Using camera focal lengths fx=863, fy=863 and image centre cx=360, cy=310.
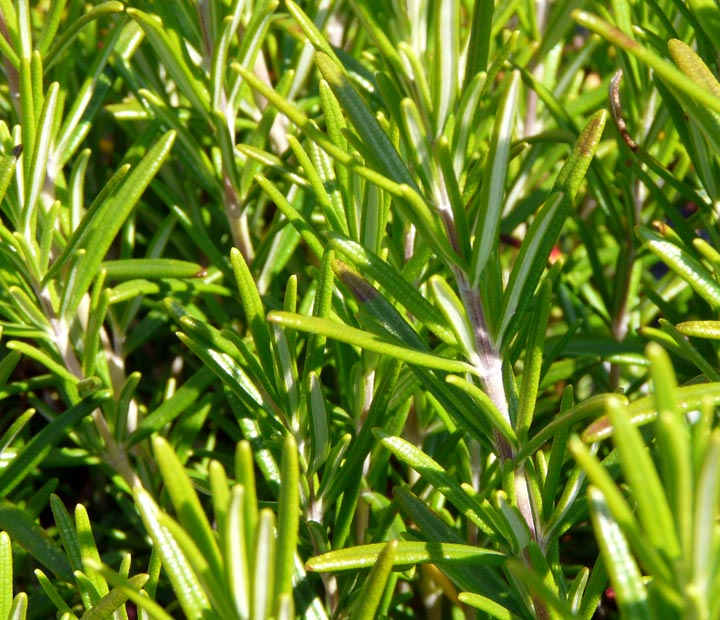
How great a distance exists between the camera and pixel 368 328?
833 millimetres

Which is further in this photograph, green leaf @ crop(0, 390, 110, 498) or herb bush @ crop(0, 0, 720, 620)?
green leaf @ crop(0, 390, 110, 498)

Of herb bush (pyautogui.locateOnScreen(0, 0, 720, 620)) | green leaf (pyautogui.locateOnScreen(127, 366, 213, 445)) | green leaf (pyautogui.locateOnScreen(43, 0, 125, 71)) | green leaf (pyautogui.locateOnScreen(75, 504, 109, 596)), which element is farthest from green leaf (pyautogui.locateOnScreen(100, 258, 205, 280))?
green leaf (pyautogui.locateOnScreen(75, 504, 109, 596))

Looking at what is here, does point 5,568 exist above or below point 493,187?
below

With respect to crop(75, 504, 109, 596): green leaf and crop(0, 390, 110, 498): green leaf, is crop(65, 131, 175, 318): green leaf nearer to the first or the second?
crop(0, 390, 110, 498): green leaf

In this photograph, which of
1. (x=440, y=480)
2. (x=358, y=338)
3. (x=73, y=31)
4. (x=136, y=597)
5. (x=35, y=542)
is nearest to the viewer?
(x=136, y=597)

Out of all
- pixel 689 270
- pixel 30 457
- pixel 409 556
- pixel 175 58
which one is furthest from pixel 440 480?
pixel 175 58

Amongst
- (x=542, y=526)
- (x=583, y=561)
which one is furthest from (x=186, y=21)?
(x=583, y=561)

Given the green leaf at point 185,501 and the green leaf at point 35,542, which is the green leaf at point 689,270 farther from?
the green leaf at point 35,542

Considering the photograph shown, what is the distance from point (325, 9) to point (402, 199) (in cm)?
74

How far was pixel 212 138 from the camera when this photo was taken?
1385 millimetres

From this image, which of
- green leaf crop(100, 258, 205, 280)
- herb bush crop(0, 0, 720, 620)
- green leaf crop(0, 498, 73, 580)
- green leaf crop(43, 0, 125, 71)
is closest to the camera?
herb bush crop(0, 0, 720, 620)

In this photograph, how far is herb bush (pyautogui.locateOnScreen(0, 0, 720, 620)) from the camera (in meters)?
0.62

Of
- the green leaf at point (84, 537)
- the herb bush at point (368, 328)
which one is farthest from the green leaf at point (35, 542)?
the green leaf at point (84, 537)

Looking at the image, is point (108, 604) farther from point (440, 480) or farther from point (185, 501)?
point (440, 480)
